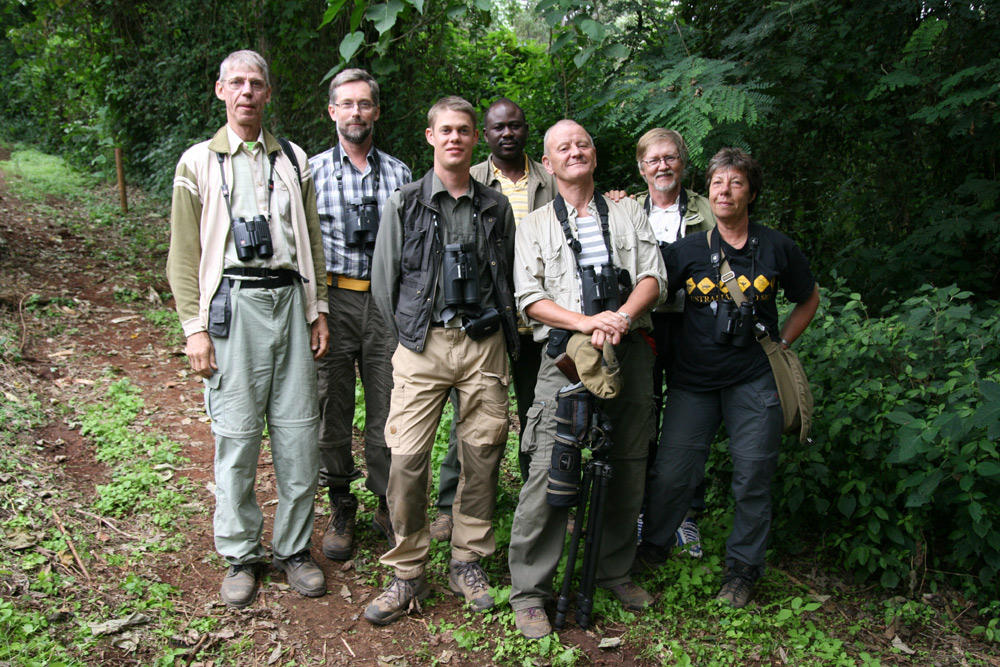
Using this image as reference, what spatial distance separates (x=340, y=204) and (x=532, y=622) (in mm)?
2342

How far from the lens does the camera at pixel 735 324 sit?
3451 millimetres

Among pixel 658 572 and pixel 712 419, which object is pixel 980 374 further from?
pixel 658 572

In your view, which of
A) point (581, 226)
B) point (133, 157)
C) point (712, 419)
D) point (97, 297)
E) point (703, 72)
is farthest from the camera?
point (133, 157)

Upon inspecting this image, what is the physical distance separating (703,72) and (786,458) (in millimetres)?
2362

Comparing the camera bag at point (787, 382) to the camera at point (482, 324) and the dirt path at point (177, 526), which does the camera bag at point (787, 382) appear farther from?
the dirt path at point (177, 526)

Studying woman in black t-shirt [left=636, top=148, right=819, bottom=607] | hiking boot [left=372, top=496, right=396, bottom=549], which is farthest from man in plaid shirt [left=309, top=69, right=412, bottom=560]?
woman in black t-shirt [left=636, top=148, right=819, bottom=607]

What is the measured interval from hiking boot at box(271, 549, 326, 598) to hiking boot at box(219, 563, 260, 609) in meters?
0.14

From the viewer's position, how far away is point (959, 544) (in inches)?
143

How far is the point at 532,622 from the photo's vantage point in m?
3.28

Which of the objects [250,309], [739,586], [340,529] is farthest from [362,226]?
[739,586]

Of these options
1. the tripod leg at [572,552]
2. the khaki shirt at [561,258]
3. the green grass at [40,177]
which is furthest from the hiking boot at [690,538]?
the green grass at [40,177]

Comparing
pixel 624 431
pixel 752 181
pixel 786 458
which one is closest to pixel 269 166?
pixel 624 431

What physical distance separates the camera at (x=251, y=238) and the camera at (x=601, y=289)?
1483 mm

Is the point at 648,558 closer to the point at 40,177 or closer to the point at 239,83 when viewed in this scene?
the point at 239,83
